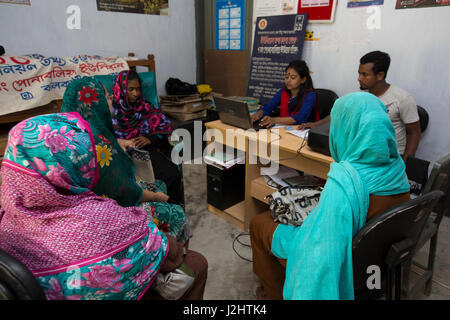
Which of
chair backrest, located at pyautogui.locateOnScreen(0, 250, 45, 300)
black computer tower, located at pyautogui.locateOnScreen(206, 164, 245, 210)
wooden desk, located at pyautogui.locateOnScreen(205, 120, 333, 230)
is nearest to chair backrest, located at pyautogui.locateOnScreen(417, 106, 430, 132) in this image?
wooden desk, located at pyautogui.locateOnScreen(205, 120, 333, 230)

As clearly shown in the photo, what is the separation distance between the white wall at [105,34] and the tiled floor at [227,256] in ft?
6.01

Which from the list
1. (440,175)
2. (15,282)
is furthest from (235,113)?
(15,282)

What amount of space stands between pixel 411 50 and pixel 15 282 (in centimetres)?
265

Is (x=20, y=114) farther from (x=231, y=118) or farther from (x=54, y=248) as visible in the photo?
(x=54, y=248)

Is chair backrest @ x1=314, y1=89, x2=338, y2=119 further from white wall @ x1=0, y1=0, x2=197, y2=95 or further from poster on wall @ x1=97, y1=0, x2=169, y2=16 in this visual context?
poster on wall @ x1=97, y1=0, x2=169, y2=16

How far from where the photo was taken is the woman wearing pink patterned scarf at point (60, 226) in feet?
2.35

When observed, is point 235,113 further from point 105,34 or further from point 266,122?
point 105,34

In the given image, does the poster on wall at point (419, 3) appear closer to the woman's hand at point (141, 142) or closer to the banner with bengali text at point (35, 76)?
the woman's hand at point (141, 142)

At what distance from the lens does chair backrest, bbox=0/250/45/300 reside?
60 centimetres

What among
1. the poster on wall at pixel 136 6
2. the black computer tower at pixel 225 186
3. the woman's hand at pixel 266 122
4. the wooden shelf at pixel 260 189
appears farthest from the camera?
the poster on wall at pixel 136 6

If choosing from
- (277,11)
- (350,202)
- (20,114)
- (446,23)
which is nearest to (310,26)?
(277,11)

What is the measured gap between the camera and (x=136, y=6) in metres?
3.16

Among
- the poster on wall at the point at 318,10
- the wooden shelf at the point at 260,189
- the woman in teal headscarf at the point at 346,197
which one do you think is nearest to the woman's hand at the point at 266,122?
the wooden shelf at the point at 260,189

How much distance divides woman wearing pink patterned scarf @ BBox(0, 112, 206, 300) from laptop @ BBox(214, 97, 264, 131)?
50.7 inches
